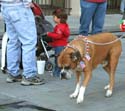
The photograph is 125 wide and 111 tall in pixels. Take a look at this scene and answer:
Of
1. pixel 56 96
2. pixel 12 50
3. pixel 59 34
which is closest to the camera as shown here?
pixel 56 96

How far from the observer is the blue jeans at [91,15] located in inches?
312

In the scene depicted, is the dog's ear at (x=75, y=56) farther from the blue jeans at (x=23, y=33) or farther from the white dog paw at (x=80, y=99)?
the blue jeans at (x=23, y=33)

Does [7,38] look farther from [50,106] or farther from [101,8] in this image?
[50,106]

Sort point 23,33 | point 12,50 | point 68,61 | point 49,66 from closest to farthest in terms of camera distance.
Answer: point 68,61 < point 23,33 < point 12,50 < point 49,66

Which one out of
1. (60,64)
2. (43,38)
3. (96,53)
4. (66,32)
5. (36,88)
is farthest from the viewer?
(43,38)

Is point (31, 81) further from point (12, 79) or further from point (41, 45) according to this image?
point (41, 45)

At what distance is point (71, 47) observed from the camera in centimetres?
580

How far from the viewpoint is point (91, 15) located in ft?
26.3

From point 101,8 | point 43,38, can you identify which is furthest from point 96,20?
point 43,38

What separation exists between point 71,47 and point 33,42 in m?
1.48

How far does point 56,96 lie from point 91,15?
2.04m

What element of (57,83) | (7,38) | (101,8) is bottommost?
(57,83)

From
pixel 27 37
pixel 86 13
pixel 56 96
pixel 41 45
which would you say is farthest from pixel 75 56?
pixel 41 45

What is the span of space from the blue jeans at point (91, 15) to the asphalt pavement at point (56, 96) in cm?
85
